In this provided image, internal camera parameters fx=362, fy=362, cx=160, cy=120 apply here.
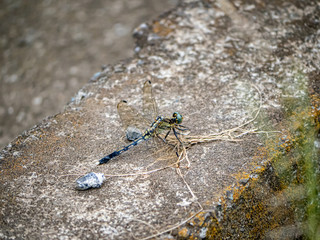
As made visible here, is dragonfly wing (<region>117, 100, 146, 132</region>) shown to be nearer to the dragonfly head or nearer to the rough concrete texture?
the rough concrete texture

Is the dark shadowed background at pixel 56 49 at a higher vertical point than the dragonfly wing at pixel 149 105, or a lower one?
lower

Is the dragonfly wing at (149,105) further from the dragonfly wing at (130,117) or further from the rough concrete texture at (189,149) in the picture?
the rough concrete texture at (189,149)

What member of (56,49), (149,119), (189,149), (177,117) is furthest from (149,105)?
(56,49)

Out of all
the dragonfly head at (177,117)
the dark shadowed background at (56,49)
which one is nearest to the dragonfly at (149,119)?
the dragonfly head at (177,117)

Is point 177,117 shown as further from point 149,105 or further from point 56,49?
point 56,49

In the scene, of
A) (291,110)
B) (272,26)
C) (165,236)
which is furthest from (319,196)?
(272,26)

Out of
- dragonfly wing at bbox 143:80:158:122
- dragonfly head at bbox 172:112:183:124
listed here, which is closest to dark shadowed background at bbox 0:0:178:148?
dragonfly wing at bbox 143:80:158:122

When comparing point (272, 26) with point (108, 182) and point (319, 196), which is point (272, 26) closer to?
Result: point (319, 196)
